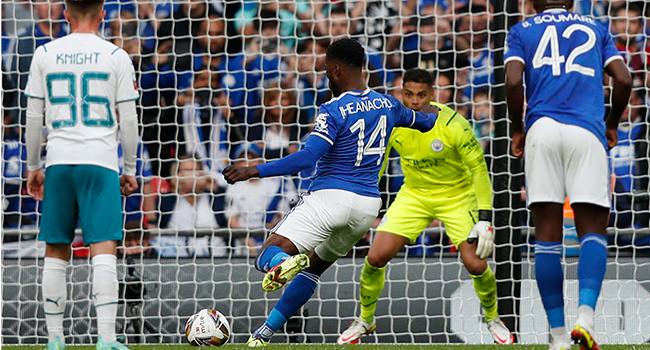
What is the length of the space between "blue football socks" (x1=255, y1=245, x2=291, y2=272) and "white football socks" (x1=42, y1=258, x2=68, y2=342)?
2.83 feet

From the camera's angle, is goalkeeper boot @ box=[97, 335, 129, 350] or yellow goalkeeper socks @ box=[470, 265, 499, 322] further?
yellow goalkeeper socks @ box=[470, 265, 499, 322]

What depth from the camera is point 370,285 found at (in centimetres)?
519

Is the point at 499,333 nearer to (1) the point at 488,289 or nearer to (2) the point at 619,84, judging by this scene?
(1) the point at 488,289

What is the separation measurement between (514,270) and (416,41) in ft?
6.78

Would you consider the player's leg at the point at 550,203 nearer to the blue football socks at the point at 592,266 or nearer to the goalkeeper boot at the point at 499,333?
the blue football socks at the point at 592,266

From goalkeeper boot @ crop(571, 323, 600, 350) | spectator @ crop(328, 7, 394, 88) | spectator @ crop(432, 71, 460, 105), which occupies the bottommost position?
goalkeeper boot @ crop(571, 323, 600, 350)

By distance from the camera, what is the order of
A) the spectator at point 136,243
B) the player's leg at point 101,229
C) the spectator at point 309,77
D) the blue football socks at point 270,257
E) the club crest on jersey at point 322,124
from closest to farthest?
the player's leg at point 101,229, the blue football socks at point 270,257, the club crest on jersey at point 322,124, the spectator at point 136,243, the spectator at point 309,77

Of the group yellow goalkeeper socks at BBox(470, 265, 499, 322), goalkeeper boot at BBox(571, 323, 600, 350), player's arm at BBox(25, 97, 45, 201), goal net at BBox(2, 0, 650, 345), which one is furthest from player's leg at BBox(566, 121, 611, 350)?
goal net at BBox(2, 0, 650, 345)

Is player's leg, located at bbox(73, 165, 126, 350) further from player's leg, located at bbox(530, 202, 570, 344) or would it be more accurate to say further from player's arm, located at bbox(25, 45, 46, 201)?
player's leg, located at bbox(530, 202, 570, 344)

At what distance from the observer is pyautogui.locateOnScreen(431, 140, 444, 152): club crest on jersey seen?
17.0ft

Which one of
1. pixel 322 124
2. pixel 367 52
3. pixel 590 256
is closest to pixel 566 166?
pixel 590 256

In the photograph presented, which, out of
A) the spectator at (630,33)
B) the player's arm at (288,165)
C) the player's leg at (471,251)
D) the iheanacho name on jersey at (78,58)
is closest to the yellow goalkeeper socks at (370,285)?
the player's leg at (471,251)

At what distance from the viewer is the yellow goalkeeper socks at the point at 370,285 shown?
516cm

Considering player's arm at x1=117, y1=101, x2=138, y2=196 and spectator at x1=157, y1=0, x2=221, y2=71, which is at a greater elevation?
spectator at x1=157, y1=0, x2=221, y2=71
